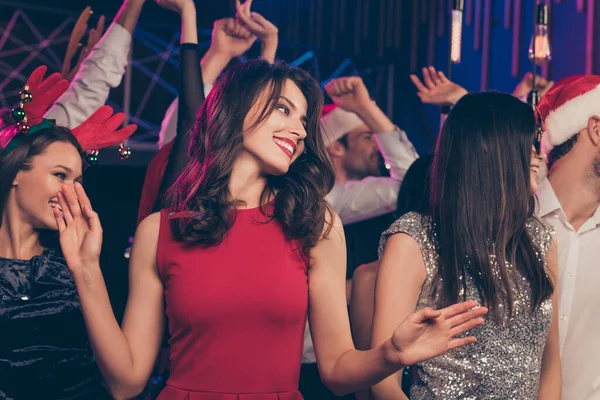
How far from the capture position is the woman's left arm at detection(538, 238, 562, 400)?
86.0 inches

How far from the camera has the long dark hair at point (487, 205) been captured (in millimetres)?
2082

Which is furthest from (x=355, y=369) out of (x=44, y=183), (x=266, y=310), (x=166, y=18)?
(x=166, y=18)

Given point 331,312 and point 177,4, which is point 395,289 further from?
point 177,4

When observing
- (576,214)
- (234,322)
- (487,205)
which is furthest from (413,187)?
(234,322)

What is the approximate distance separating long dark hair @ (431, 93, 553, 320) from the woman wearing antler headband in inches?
44.9

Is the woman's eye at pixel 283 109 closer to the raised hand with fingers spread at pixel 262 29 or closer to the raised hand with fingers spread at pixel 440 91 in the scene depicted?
the raised hand with fingers spread at pixel 262 29

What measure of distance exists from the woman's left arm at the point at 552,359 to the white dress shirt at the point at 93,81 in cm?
166

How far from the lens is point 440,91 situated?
11.0 ft

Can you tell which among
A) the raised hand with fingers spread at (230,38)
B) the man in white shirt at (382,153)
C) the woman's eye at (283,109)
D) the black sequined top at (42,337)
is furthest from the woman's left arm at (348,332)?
the man in white shirt at (382,153)

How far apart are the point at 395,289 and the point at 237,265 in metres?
0.40

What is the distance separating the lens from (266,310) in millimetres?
1954

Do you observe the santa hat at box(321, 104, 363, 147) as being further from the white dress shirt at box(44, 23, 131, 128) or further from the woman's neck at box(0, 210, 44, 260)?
the woman's neck at box(0, 210, 44, 260)

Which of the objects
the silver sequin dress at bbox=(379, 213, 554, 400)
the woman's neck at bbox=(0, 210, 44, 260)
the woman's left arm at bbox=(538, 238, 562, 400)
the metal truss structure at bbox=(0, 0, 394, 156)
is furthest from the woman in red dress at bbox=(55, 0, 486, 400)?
the metal truss structure at bbox=(0, 0, 394, 156)

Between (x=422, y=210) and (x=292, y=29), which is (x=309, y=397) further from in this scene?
(x=292, y=29)
